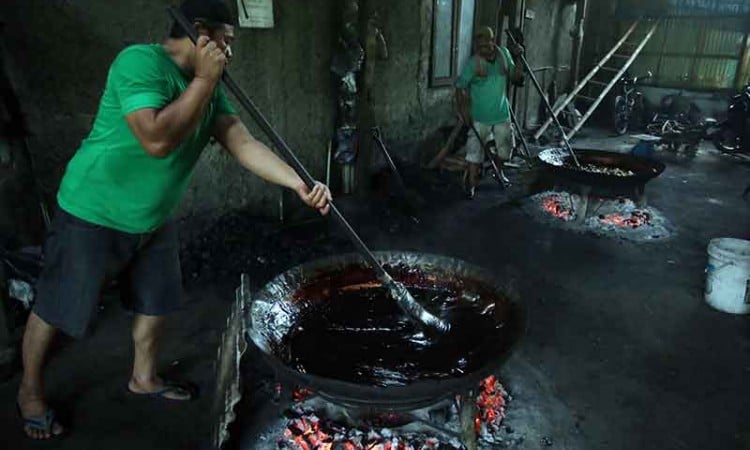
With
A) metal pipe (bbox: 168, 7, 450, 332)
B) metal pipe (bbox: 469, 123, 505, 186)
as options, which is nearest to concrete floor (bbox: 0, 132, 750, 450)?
metal pipe (bbox: 168, 7, 450, 332)

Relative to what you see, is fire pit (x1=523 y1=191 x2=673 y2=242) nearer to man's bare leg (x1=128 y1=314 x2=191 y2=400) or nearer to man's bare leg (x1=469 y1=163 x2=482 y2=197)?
man's bare leg (x1=469 y1=163 x2=482 y2=197)

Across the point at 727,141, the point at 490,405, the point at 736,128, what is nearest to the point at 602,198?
the point at 490,405

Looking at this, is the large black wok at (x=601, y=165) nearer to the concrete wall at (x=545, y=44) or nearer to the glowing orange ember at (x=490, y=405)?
the glowing orange ember at (x=490, y=405)

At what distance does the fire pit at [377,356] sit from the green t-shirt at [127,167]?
64 centimetres

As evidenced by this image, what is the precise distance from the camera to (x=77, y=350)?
368 centimetres

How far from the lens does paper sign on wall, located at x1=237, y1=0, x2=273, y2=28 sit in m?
5.05

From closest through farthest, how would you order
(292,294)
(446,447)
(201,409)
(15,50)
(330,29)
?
1. (446,447)
2. (292,294)
3. (201,409)
4. (15,50)
5. (330,29)

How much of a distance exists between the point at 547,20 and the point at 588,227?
310 inches

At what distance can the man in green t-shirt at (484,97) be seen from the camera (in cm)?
713

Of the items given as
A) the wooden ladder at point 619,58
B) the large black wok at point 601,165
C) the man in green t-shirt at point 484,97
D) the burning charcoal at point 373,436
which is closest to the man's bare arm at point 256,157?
the burning charcoal at point 373,436

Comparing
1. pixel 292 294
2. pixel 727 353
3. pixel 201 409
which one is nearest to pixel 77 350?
pixel 201 409

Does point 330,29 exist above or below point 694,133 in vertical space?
above

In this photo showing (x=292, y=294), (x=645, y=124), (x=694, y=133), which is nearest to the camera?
(x=292, y=294)

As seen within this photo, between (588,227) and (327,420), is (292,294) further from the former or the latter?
(588,227)
